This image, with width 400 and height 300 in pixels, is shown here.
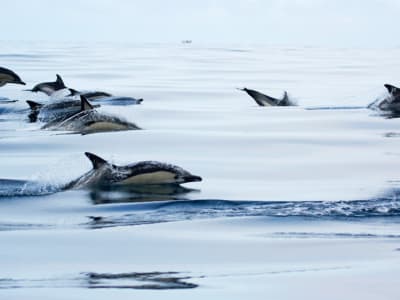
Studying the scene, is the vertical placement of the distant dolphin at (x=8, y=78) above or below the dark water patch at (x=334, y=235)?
above

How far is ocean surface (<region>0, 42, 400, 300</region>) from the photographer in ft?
20.4

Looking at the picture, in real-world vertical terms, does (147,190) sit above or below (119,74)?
below

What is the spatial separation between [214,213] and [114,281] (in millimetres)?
2666

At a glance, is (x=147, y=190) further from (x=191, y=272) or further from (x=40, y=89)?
(x=40, y=89)

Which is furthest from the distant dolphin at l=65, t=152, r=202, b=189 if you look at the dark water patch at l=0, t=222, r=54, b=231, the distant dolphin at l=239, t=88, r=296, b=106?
the distant dolphin at l=239, t=88, r=296, b=106

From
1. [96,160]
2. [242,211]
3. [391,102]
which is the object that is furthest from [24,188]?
[391,102]

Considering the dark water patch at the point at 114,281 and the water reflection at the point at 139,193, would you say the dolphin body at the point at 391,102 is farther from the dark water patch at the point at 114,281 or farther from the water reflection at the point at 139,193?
the dark water patch at the point at 114,281

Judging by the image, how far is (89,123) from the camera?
51.0 feet

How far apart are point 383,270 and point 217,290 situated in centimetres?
111

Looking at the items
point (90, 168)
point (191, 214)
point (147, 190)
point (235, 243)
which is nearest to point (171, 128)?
point (90, 168)

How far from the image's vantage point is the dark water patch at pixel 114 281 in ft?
20.0

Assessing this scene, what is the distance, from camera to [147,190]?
10.1 metres

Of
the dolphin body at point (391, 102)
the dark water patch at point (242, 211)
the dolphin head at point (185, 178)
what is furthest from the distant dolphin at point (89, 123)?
the dark water patch at point (242, 211)

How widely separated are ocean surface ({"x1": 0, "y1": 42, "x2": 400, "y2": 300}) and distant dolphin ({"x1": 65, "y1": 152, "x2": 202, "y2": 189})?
8.0 inches
